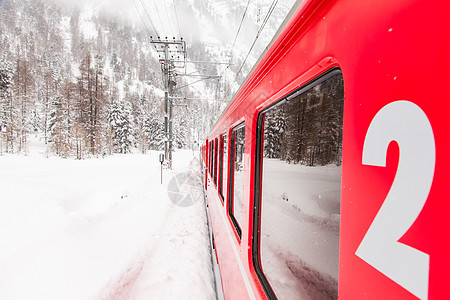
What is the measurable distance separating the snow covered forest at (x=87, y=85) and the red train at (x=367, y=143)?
73 cm

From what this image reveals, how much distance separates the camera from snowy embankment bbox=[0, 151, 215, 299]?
9.90 ft

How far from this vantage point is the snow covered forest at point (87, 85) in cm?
2564

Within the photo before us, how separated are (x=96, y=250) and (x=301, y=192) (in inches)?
166

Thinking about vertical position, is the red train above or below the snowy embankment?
above

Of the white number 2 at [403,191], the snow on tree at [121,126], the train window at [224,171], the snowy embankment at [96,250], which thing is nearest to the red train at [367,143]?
the white number 2 at [403,191]

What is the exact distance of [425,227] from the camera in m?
0.38

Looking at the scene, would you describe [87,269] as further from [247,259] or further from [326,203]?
[326,203]

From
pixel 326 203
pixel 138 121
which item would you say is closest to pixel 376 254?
pixel 326 203

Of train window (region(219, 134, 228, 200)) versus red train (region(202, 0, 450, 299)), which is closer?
red train (region(202, 0, 450, 299))

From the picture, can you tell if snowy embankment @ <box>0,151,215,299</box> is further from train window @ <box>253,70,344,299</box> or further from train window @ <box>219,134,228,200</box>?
train window @ <box>253,70,344,299</box>

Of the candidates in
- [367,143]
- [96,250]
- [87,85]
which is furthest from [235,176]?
[87,85]

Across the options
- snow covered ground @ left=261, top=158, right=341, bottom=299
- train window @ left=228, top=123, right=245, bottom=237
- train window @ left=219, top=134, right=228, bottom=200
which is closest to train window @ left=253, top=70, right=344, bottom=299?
snow covered ground @ left=261, top=158, right=341, bottom=299

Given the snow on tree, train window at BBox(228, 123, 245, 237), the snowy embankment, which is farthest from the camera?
the snow on tree

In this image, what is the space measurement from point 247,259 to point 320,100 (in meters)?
1.16
